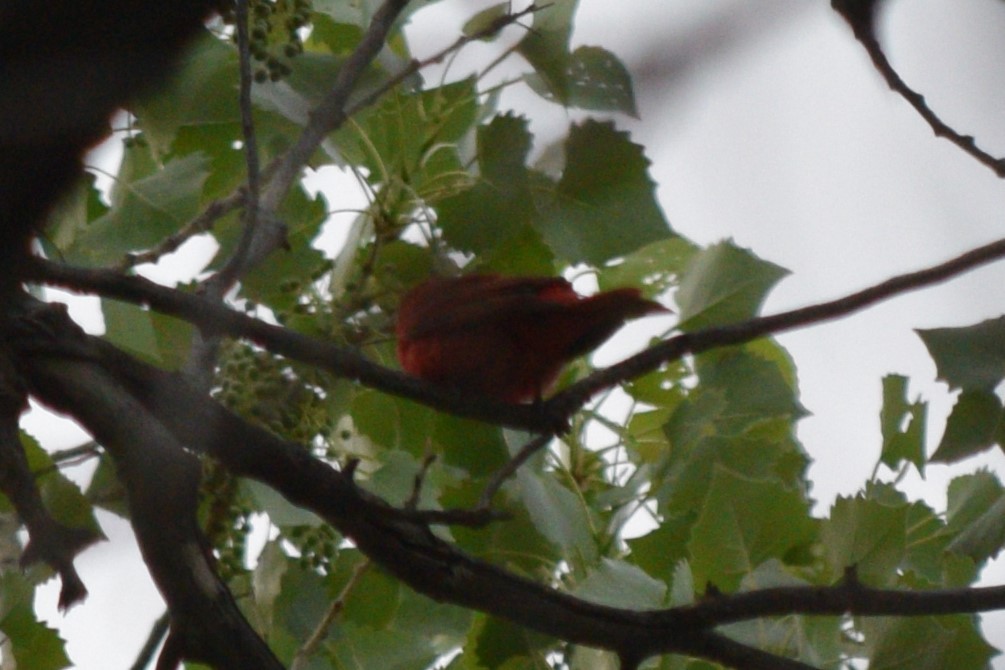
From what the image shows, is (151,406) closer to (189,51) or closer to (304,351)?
(304,351)

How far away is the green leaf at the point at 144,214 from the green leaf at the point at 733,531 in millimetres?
1240

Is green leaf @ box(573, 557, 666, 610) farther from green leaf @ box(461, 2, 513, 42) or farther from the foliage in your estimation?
green leaf @ box(461, 2, 513, 42)

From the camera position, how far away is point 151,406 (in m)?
1.76

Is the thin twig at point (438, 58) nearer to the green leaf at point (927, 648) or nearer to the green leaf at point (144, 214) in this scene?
the green leaf at point (144, 214)

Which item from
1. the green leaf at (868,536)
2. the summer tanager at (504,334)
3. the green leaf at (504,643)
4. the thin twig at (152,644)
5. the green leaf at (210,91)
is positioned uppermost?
the green leaf at (210,91)

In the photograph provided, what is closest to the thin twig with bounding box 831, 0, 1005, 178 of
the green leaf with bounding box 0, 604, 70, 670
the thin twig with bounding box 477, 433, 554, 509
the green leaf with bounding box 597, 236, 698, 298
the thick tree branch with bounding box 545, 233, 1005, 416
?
the thick tree branch with bounding box 545, 233, 1005, 416

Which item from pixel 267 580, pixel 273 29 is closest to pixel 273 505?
pixel 267 580

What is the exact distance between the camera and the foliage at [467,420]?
86.0 inches

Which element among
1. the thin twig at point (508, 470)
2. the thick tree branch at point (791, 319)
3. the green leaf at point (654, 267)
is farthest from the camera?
the green leaf at point (654, 267)

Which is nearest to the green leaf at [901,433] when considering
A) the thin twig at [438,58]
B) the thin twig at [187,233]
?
the thin twig at [438,58]

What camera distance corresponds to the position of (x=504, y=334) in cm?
283

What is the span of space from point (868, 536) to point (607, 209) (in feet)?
2.68

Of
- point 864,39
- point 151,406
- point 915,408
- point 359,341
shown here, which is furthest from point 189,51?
point 915,408

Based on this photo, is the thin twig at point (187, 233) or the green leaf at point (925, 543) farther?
the green leaf at point (925, 543)
